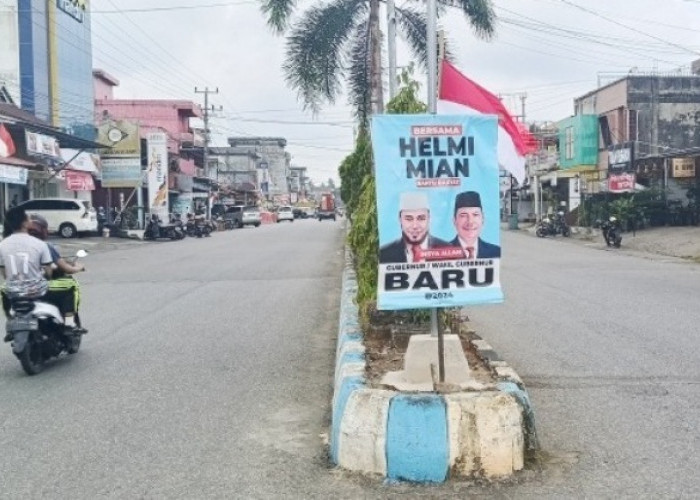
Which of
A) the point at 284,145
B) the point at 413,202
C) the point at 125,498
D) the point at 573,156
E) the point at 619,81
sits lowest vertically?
the point at 125,498

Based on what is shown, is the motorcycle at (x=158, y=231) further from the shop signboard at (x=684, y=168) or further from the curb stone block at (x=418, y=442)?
the curb stone block at (x=418, y=442)

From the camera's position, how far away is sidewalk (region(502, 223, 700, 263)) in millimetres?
25594

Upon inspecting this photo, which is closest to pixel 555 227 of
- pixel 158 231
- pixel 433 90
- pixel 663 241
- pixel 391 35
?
pixel 663 241

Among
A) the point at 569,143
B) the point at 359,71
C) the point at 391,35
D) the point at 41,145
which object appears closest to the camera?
the point at 391,35

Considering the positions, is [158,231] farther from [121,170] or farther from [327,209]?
[327,209]

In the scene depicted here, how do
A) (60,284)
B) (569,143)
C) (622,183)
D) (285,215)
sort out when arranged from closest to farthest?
1. (60,284)
2. (622,183)
3. (569,143)
4. (285,215)

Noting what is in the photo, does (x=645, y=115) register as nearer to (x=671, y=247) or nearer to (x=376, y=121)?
(x=671, y=247)

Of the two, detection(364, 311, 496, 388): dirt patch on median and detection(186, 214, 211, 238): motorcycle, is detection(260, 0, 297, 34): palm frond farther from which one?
detection(186, 214, 211, 238): motorcycle

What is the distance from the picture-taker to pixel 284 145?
5418 inches

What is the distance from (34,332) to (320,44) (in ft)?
46.3

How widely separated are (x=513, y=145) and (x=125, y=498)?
3.70 meters

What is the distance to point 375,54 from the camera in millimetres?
19359

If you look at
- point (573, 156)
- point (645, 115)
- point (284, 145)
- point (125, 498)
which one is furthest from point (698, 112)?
point (284, 145)

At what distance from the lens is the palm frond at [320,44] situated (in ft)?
65.0
